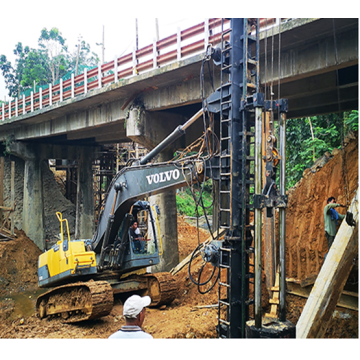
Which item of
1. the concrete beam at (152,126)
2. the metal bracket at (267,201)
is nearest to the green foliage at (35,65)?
the concrete beam at (152,126)

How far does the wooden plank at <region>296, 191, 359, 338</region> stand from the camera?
5059 mm

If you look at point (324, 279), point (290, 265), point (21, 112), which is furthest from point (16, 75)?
point (324, 279)

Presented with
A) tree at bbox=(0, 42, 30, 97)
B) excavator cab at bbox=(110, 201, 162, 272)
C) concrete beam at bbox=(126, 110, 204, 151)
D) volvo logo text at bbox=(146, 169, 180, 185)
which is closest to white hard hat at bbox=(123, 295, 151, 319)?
volvo logo text at bbox=(146, 169, 180, 185)

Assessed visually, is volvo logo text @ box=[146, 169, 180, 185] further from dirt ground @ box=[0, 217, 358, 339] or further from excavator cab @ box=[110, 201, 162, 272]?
dirt ground @ box=[0, 217, 358, 339]

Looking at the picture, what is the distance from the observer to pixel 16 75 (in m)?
32.4

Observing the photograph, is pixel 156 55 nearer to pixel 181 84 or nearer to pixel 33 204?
pixel 181 84

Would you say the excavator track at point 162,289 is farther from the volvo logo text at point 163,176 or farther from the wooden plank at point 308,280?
the wooden plank at point 308,280

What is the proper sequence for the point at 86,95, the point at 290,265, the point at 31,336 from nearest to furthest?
the point at 31,336, the point at 290,265, the point at 86,95

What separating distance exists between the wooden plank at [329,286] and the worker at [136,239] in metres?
5.33

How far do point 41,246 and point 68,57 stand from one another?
96.2ft

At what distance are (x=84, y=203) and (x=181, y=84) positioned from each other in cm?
1170

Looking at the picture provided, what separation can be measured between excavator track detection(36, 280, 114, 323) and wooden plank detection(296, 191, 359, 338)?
4.81 meters

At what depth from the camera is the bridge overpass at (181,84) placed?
7605mm

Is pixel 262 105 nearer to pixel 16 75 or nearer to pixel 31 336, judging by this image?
pixel 31 336
